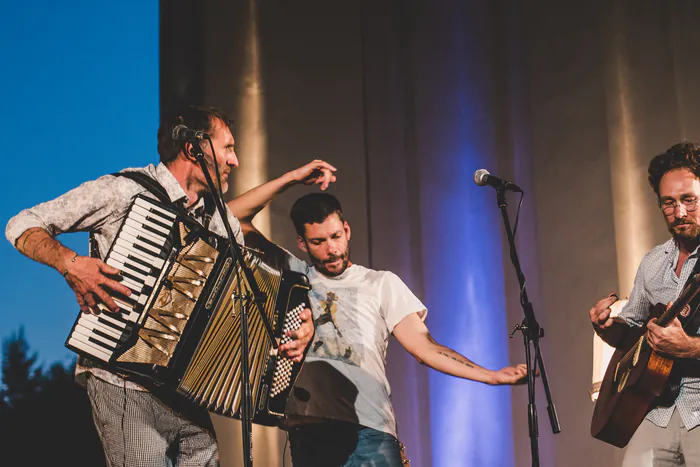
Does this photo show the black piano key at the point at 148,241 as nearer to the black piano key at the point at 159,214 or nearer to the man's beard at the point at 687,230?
the black piano key at the point at 159,214

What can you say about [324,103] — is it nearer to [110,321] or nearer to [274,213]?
[274,213]

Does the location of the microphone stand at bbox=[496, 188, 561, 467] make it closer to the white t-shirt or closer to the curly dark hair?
the white t-shirt

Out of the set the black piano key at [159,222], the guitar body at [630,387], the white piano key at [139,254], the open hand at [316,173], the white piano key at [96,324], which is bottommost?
the guitar body at [630,387]

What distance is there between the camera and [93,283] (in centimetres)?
238

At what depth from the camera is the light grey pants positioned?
9.85 feet

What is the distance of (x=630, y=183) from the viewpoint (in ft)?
15.7

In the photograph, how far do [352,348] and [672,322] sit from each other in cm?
137

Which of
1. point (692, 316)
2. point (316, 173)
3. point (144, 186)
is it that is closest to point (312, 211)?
point (316, 173)

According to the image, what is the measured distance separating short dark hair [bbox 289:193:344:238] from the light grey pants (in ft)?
5.58

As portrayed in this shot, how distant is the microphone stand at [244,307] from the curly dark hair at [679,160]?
78.5 inches

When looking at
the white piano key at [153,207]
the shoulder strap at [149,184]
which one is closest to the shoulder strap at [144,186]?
the shoulder strap at [149,184]

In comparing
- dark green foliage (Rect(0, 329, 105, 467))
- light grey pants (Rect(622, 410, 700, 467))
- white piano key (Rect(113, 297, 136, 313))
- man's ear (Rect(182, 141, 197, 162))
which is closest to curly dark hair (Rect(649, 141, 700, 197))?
light grey pants (Rect(622, 410, 700, 467))

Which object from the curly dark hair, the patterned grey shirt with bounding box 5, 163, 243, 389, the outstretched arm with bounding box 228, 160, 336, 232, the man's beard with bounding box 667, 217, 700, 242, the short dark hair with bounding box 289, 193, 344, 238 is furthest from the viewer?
the short dark hair with bounding box 289, 193, 344, 238

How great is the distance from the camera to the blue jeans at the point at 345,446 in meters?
3.31
